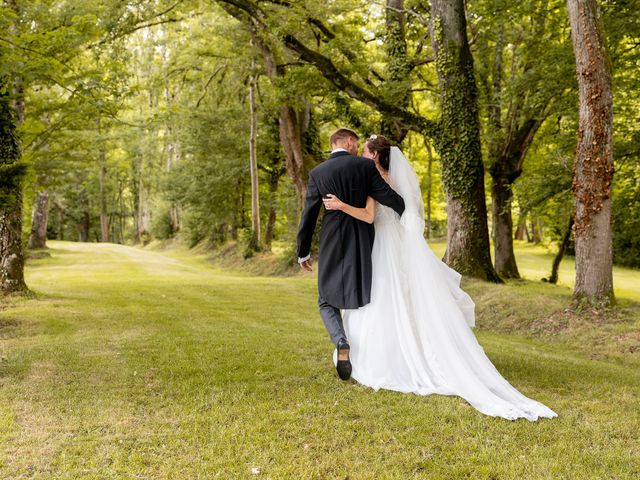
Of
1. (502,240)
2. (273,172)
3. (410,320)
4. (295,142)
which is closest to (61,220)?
(273,172)

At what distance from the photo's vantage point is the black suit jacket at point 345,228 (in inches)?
214

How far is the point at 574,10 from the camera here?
989cm

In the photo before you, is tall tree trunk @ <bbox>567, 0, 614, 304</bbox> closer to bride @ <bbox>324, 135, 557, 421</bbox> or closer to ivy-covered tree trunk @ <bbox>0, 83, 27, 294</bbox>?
bride @ <bbox>324, 135, 557, 421</bbox>

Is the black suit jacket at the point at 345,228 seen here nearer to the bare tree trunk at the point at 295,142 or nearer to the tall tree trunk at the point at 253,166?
the bare tree trunk at the point at 295,142

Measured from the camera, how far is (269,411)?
14.8 feet

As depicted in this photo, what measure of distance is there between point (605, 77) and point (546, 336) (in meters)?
5.03

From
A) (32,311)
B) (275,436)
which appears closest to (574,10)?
(275,436)

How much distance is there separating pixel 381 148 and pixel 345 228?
1006 mm

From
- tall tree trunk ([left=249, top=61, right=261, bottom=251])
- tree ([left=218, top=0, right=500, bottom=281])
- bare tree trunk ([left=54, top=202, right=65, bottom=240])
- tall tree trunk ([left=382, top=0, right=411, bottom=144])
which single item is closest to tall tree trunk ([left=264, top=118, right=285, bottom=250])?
tall tree trunk ([left=249, top=61, right=261, bottom=251])

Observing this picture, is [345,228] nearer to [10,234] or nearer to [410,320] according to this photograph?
[410,320]

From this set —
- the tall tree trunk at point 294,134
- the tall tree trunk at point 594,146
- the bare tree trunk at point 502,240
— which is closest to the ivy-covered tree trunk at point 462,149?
the tall tree trunk at point 594,146

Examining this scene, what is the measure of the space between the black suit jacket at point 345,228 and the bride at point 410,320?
12cm

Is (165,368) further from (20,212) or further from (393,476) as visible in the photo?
(20,212)

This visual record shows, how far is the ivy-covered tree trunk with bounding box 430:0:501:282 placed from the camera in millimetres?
13734
